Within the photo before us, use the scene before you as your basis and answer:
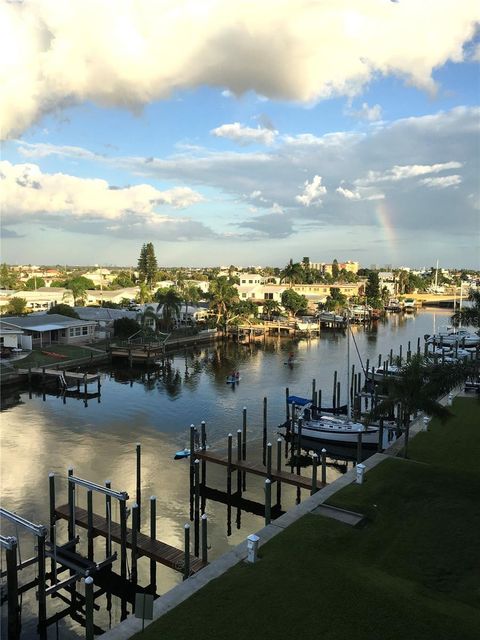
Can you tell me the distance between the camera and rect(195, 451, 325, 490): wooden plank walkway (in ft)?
87.3

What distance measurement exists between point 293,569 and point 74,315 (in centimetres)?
7580

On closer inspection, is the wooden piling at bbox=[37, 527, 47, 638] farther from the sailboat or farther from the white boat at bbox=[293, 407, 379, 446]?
the white boat at bbox=[293, 407, 379, 446]

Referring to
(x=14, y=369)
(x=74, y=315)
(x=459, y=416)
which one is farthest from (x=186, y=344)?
(x=459, y=416)

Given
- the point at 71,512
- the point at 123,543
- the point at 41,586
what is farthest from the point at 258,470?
the point at 41,586

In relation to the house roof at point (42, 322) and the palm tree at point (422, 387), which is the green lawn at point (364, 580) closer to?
the palm tree at point (422, 387)

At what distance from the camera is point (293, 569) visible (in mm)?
15547

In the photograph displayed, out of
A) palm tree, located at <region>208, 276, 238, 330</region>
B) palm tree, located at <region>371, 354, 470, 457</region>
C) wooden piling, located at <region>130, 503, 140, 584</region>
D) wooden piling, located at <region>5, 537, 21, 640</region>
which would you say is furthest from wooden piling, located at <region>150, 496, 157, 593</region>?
palm tree, located at <region>208, 276, 238, 330</region>

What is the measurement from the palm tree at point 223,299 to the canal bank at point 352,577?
2966 inches

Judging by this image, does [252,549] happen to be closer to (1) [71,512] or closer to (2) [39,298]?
(1) [71,512]

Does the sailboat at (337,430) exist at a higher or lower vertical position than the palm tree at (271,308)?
lower

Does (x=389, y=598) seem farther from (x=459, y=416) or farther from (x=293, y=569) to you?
(x=459, y=416)

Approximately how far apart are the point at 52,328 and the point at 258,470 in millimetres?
49992

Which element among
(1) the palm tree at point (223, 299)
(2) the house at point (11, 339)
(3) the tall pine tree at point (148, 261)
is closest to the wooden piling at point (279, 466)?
(2) the house at point (11, 339)

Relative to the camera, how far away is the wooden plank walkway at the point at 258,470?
1048 inches
